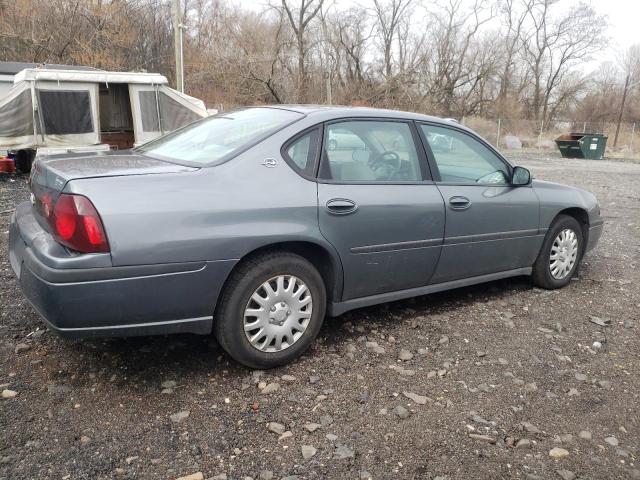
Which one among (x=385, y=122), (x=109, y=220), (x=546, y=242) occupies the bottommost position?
(x=546, y=242)

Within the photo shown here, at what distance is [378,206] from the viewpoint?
335cm

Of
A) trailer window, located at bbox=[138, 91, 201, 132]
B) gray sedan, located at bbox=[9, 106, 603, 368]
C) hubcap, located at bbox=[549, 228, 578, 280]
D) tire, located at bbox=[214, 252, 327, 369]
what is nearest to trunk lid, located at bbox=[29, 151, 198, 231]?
gray sedan, located at bbox=[9, 106, 603, 368]

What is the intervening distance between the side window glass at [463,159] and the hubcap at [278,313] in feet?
4.71

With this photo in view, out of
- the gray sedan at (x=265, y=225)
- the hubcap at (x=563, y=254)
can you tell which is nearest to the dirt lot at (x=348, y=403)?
the gray sedan at (x=265, y=225)

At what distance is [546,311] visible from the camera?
428 cm

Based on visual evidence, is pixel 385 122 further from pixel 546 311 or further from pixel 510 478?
pixel 510 478

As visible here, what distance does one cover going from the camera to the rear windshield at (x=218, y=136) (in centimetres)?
314

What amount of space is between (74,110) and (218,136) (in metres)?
9.81

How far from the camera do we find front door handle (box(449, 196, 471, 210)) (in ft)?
12.3

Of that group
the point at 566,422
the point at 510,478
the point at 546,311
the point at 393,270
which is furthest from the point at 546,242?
the point at 510,478

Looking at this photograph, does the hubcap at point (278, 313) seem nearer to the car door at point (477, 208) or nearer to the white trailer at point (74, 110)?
the car door at point (477, 208)

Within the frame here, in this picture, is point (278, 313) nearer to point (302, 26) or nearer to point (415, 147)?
point (415, 147)

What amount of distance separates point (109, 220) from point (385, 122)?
2010mm

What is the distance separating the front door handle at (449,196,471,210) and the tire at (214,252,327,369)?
1.19 metres
